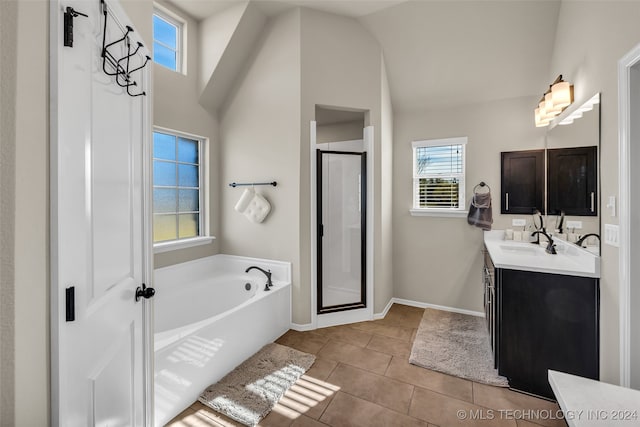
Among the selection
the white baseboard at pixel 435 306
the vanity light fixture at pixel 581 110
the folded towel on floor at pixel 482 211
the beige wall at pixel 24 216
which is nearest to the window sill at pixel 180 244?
the beige wall at pixel 24 216

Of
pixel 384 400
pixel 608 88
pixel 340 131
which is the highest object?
pixel 340 131

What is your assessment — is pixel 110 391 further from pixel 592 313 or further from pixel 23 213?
pixel 592 313

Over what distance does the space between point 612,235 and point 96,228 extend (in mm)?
2480

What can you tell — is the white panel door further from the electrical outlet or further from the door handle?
the electrical outlet

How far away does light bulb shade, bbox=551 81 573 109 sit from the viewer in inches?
85.7

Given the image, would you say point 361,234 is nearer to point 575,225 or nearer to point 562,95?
point 575,225

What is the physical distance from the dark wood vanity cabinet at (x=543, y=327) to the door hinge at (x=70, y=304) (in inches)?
92.0

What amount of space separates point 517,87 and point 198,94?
3.43 metres

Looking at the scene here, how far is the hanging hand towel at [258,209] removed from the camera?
298 centimetres

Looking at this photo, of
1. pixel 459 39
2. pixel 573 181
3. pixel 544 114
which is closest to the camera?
pixel 573 181

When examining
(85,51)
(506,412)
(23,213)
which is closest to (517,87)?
(506,412)

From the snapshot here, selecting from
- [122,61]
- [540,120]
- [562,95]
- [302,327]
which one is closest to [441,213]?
[540,120]

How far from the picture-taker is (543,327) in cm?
188

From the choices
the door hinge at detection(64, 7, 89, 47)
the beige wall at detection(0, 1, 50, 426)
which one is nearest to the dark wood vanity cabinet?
the beige wall at detection(0, 1, 50, 426)
